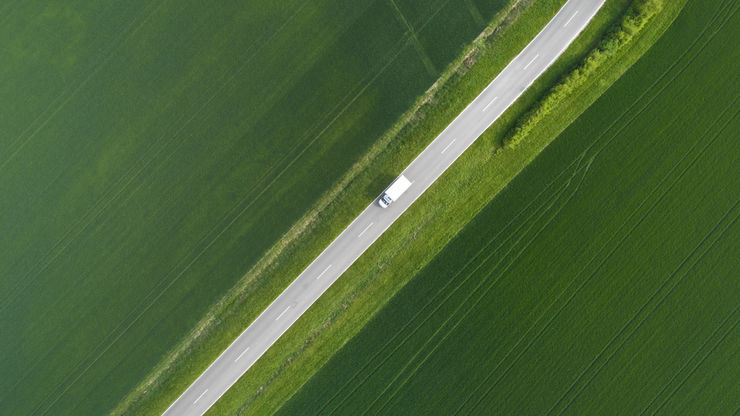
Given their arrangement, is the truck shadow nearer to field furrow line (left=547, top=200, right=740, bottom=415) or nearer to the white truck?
the white truck

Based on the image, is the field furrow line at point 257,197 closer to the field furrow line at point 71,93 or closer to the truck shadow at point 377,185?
the truck shadow at point 377,185

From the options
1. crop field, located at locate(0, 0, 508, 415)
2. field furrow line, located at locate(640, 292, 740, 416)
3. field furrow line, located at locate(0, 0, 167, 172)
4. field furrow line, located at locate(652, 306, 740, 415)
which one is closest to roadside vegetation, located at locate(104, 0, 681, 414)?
crop field, located at locate(0, 0, 508, 415)

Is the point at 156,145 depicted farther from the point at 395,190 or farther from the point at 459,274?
the point at 459,274

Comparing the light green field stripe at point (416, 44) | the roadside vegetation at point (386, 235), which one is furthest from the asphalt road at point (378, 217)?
the light green field stripe at point (416, 44)

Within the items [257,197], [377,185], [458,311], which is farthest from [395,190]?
[458,311]

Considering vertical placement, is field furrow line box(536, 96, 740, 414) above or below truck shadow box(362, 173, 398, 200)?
below

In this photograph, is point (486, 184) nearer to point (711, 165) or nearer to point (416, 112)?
point (416, 112)

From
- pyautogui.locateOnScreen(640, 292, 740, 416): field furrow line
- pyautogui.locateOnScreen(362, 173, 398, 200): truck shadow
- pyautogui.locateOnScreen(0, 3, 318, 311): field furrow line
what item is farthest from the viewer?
pyautogui.locateOnScreen(640, 292, 740, 416): field furrow line
